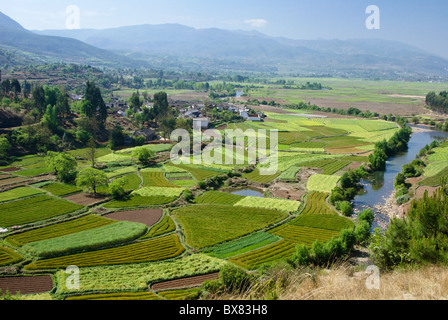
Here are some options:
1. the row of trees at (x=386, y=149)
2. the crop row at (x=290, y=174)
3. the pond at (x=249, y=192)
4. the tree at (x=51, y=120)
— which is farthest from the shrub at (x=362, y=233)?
the tree at (x=51, y=120)

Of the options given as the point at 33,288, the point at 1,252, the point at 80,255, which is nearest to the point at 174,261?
the point at 80,255

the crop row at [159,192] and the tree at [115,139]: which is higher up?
the tree at [115,139]

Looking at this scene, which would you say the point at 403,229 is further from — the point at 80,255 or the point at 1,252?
the point at 1,252

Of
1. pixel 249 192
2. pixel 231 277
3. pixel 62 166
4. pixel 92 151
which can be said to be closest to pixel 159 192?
pixel 249 192

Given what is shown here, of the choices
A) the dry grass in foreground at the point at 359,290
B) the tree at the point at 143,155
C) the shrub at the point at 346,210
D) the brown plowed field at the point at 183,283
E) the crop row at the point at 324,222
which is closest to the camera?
the dry grass in foreground at the point at 359,290

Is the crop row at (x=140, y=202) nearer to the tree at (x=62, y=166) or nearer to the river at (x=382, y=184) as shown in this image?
the tree at (x=62, y=166)

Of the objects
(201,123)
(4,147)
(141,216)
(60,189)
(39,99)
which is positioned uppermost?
(39,99)

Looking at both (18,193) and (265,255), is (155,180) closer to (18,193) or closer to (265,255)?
(18,193)
